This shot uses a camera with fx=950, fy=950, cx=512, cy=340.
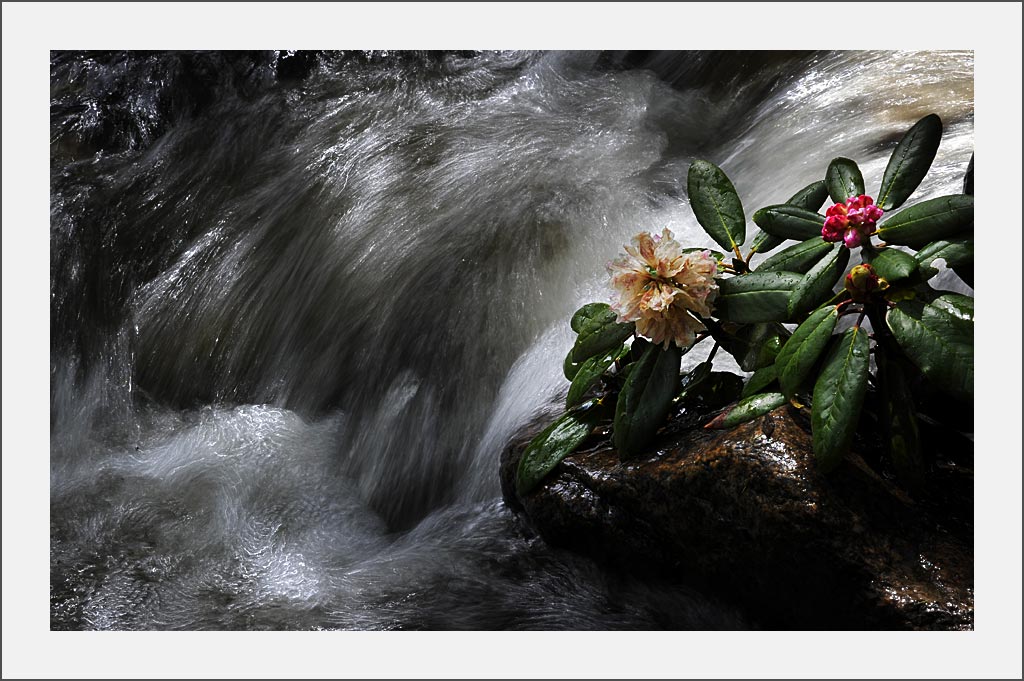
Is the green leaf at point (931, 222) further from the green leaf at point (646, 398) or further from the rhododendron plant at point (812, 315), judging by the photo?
the green leaf at point (646, 398)

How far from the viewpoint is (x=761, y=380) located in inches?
52.0

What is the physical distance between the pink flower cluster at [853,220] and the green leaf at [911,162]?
49 mm

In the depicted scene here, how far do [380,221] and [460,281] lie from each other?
0.72ft

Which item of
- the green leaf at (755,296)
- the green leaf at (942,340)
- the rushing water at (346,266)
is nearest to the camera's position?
the green leaf at (942,340)

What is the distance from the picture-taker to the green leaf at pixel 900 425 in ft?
→ 4.09

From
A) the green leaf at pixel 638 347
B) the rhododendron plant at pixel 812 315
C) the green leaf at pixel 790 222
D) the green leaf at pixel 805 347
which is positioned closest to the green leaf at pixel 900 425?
the rhododendron plant at pixel 812 315

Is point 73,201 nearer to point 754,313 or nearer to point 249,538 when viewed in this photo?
point 249,538

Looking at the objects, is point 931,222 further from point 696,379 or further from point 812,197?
point 696,379

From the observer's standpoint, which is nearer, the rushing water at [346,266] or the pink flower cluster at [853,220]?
the pink flower cluster at [853,220]

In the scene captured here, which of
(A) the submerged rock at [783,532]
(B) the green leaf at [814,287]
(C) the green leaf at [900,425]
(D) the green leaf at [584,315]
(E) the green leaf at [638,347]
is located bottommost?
(A) the submerged rock at [783,532]

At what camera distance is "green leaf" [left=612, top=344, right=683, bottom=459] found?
4.34 ft

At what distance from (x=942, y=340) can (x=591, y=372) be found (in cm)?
48

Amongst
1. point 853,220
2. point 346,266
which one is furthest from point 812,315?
point 346,266

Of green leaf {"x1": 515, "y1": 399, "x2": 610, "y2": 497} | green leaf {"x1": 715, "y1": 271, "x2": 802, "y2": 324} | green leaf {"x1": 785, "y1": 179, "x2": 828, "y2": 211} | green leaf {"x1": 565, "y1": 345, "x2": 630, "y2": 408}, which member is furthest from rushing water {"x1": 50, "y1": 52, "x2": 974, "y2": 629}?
green leaf {"x1": 715, "y1": 271, "x2": 802, "y2": 324}
